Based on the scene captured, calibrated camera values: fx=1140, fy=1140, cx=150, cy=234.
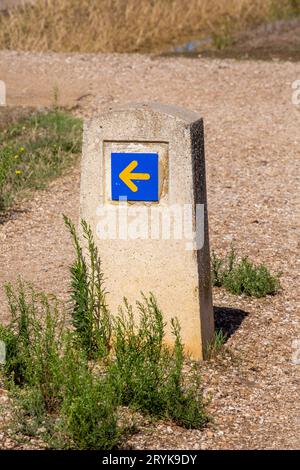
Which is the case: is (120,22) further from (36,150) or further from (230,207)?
(230,207)

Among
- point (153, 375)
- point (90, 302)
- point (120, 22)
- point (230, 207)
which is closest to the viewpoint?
point (153, 375)

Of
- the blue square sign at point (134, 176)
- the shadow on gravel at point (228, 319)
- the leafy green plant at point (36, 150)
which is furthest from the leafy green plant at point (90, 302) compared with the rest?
the leafy green plant at point (36, 150)

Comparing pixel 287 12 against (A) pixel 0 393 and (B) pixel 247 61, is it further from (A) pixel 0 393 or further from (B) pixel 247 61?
(A) pixel 0 393

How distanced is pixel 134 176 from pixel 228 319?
55.6 inches

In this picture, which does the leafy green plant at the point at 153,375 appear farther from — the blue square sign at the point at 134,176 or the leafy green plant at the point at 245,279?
the leafy green plant at the point at 245,279

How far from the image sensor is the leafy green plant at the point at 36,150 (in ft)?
31.1

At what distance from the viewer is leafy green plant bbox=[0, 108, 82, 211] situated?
9.48 m

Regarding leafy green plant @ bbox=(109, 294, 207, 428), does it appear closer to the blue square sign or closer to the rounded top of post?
the blue square sign

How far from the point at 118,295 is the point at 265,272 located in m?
1.54

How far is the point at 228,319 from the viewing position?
22.5ft

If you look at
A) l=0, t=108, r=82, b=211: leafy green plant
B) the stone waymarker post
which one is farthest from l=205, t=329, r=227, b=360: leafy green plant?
l=0, t=108, r=82, b=211: leafy green plant

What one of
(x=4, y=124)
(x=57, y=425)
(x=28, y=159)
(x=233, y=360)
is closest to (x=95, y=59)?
(x=4, y=124)

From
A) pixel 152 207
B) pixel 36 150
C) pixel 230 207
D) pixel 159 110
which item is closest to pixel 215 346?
pixel 152 207

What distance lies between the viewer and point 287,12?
17594mm
